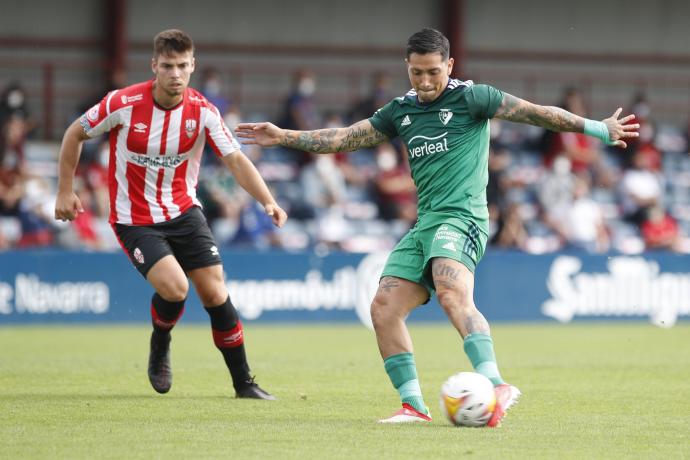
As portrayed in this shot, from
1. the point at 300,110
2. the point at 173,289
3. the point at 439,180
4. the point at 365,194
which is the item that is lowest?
the point at 365,194

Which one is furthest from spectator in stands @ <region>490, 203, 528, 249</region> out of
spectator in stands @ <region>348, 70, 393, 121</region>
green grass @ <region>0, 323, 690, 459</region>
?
green grass @ <region>0, 323, 690, 459</region>

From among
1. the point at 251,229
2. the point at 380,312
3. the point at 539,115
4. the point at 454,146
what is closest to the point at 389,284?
the point at 380,312

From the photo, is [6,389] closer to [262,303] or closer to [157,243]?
[157,243]

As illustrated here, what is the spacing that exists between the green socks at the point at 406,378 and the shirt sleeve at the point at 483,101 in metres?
1.50

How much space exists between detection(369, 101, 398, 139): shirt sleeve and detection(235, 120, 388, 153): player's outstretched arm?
0.09 ft

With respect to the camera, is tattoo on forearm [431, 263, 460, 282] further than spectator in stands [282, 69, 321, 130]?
No

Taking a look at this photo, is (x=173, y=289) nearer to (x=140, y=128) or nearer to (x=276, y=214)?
(x=276, y=214)

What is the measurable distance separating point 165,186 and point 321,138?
1.43 metres

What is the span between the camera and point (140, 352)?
42.3ft

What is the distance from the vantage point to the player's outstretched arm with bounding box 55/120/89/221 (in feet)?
27.8

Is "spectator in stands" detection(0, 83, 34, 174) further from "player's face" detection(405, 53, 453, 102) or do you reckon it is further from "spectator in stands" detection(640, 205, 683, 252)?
"player's face" detection(405, 53, 453, 102)

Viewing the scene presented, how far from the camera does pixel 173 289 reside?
27.9 ft

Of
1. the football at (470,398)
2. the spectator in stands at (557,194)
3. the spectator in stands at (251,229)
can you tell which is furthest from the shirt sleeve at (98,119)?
the spectator in stands at (557,194)

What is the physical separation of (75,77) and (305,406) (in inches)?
622
